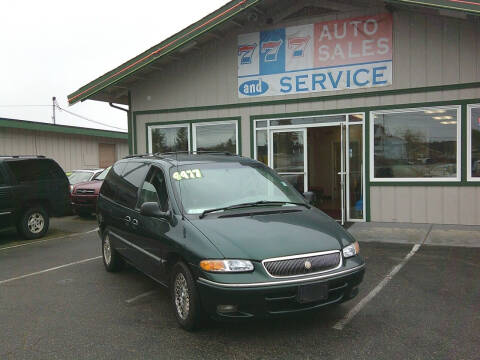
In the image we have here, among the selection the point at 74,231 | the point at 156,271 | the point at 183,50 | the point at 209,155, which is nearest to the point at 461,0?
the point at 209,155

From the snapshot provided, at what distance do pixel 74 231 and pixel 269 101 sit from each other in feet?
19.5

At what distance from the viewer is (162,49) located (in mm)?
10719

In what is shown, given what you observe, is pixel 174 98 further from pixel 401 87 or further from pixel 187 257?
pixel 187 257

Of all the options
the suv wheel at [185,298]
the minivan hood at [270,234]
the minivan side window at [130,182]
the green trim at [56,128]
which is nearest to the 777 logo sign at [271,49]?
the minivan side window at [130,182]

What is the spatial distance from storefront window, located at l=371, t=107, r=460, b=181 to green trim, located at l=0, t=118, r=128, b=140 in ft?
51.8

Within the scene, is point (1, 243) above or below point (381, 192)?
below

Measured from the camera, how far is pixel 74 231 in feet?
36.1

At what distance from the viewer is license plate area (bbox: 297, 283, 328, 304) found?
3.71m

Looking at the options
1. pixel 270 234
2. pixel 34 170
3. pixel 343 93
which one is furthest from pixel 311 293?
pixel 34 170

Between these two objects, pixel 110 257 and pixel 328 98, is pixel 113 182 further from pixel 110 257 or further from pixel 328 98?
pixel 328 98

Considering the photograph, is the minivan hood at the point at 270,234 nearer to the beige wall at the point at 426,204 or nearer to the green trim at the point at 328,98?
the beige wall at the point at 426,204

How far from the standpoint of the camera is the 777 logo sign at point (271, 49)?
34.8ft

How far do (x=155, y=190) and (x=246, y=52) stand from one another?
6.82 meters

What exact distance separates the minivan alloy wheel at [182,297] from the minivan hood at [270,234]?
0.56 meters
